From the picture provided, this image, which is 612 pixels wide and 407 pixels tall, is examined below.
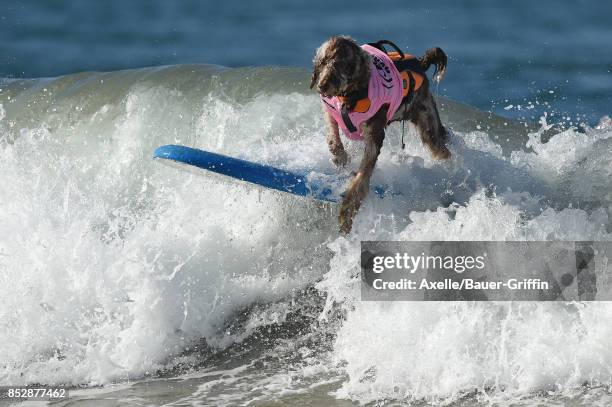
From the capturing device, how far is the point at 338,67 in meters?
5.46

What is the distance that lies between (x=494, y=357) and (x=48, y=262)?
317cm

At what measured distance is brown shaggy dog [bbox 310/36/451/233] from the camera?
5.48 meters

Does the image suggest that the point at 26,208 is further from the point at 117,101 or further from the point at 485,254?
the point at 485,254

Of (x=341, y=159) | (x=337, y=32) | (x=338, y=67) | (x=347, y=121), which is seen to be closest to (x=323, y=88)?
(x=338, y=67)

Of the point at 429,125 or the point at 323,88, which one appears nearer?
the point at 323,88

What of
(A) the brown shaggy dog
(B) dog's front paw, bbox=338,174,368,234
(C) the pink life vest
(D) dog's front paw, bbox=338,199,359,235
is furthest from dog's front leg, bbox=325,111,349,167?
(D) dog's front paw, bbox=338,199,359,235

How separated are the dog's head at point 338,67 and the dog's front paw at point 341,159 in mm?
822

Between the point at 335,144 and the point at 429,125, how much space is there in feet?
2.44

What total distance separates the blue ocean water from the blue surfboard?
5281 millimetres

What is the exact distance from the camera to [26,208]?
22.7 feet

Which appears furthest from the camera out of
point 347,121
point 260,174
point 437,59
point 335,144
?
point 437,59

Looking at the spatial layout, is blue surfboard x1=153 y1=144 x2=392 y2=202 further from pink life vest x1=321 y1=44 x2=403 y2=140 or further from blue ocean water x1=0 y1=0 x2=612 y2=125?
blue ocean water x1=0 y1=0 x2=612 y2=125

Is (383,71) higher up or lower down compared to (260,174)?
higher up

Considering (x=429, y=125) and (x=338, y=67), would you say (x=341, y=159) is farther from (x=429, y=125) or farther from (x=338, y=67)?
(x=338, y=67)
